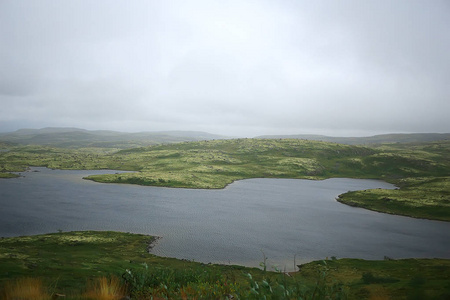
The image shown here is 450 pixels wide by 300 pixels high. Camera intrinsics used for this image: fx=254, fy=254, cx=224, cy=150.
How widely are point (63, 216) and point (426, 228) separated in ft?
364

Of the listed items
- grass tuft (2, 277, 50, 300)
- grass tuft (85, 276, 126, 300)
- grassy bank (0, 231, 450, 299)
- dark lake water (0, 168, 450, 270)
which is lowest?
dark lake water (0, 168, 450, 270)

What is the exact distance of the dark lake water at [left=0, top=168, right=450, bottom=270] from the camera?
56.1m

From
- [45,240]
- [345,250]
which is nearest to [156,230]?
[45,240]

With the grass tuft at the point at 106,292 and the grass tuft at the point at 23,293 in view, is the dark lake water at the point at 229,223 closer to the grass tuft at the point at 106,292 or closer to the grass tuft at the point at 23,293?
the grass tuft at the point at 106,292

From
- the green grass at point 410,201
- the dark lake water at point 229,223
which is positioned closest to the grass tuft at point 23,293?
the dark lake water at point 229,223

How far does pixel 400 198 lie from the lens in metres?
109

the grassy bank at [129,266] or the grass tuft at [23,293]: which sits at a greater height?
the grass tuft at [23,293]

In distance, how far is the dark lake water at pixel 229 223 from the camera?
56.1 meters

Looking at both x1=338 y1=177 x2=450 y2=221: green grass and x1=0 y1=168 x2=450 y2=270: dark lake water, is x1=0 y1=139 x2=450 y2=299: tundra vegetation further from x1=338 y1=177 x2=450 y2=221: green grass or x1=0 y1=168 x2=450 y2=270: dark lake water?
x1=0 y1=168 x2=450 y2=270: dark lake water

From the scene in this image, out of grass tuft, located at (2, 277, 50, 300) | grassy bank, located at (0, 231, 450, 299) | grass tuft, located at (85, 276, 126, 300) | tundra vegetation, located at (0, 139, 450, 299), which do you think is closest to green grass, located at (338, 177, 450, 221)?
tundra vegetation, located at (0, 139, 450, 299)

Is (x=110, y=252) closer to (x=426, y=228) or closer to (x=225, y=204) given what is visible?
(x=225, y=204)

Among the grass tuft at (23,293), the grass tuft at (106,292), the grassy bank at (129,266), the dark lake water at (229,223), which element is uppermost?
the grass tuft at (23,293)

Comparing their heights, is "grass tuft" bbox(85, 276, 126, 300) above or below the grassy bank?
above

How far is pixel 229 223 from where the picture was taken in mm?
73750
